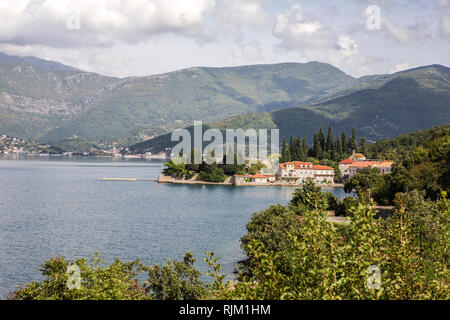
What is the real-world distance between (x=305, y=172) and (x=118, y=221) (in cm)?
6151

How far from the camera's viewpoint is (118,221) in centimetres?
5522

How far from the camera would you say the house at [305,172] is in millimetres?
106625

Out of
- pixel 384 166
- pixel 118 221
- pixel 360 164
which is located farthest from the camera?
pixel 360 164

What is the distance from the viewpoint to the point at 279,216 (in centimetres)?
3656

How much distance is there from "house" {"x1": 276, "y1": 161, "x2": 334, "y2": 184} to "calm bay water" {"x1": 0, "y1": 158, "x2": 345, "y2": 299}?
38.4ft

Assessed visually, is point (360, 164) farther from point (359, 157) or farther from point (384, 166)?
point (359, 157)

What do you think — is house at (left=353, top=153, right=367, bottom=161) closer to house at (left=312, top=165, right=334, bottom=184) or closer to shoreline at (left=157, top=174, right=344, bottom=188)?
house at (left=312, top=165, right=334, bottom=184)

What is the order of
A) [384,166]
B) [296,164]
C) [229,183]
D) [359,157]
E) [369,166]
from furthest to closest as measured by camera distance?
[359,157]
[296,164]
[229,183]
[384,166]
[369,166]

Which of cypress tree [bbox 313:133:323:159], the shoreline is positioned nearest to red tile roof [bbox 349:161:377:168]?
the shoreline

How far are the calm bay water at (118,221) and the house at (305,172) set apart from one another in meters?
11.7

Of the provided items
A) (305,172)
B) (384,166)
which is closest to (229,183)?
(305,172)

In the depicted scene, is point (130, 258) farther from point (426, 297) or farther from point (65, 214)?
point (426, 297)

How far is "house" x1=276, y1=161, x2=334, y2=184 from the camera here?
107m
